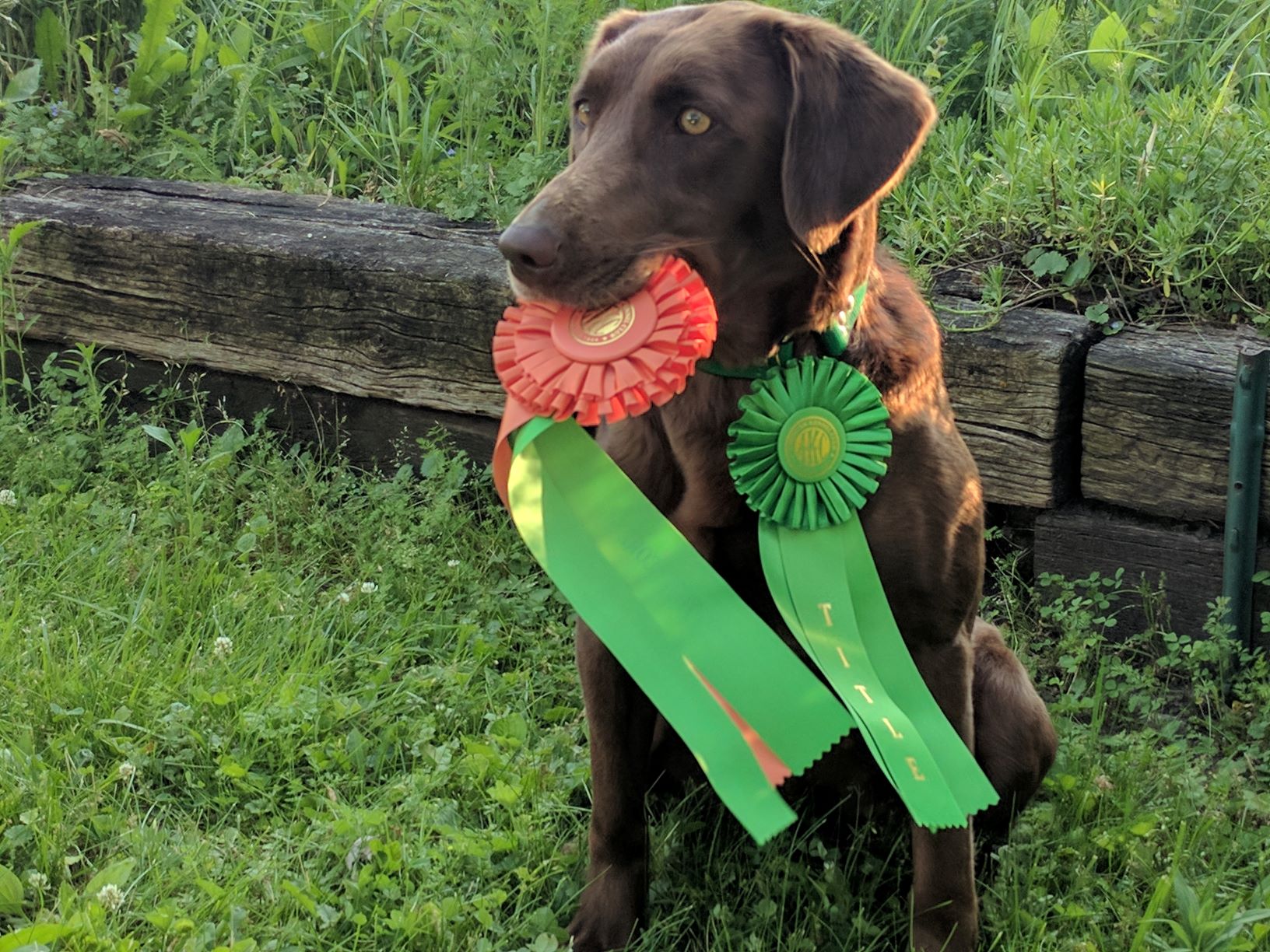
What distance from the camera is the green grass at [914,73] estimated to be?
318 cm

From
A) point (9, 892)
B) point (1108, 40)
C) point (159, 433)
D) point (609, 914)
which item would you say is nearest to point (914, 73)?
point (1108, 40)

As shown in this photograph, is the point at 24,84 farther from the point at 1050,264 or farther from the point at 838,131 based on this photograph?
the point at 838,131

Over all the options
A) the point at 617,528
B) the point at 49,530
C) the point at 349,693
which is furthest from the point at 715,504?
the point at 49,530

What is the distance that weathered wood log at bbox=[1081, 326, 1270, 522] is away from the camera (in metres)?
2.87

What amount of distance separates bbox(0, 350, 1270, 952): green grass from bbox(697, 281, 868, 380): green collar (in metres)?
0.83

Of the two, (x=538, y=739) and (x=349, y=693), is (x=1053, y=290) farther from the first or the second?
(x=349, y=693)

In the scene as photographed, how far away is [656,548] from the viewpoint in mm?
1969

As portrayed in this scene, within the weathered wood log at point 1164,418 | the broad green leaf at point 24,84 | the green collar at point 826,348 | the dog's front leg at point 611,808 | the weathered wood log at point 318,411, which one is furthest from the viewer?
the broad green leaf at point 24,84

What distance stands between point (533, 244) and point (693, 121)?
1.07 feet

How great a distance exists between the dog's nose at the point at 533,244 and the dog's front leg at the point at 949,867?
86cm

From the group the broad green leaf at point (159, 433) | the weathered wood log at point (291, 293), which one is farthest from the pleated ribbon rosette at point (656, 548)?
the broad green leaf at point (159, 433)

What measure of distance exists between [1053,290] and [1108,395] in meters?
0.35

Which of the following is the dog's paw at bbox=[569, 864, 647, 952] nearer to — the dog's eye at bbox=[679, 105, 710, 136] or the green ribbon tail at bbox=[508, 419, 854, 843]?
the green ribbon tail at bbox=[508, 419, 854, 843]

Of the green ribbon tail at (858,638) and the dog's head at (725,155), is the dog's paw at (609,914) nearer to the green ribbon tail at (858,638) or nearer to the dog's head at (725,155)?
the green ribbon tail at (858,638)
